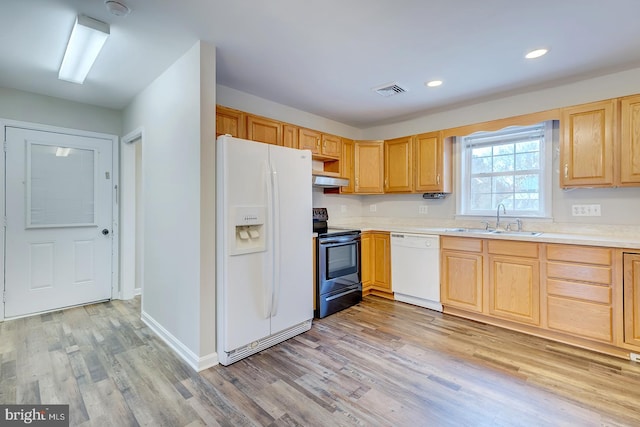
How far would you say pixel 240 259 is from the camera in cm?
235

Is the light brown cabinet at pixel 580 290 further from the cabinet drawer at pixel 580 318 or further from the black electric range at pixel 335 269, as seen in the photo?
the black electric range at pixel 335 269

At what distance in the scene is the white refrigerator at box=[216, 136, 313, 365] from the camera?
228 centimetres

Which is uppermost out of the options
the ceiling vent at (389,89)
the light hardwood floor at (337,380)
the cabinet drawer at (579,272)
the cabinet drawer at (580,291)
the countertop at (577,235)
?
the ceiling vent at (389,89)

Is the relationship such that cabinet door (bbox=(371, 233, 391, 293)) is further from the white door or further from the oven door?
the white door

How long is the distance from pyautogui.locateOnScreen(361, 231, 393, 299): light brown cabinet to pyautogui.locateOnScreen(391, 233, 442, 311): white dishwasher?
0.28ft

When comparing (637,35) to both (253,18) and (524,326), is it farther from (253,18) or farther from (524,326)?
(253,18)

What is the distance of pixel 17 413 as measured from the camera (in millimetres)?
1772

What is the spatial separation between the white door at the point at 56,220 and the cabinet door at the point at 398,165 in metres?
3.71

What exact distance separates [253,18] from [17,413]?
287 cm

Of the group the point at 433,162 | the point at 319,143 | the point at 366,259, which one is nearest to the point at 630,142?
the point at 433,162

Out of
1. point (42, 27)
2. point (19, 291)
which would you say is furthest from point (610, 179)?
point (19, 291)

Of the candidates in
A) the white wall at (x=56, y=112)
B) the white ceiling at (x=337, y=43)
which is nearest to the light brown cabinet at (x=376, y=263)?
the white ceiling at (x=337, y=43)

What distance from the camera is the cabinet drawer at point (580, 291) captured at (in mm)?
2401

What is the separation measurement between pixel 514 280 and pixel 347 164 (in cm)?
248
